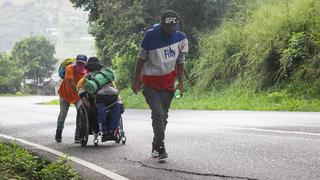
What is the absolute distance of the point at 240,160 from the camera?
22.9 ft

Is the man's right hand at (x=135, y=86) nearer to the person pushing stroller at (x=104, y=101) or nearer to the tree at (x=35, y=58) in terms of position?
the person pushing stroller at (x=104, y=101)

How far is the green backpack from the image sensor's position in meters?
9.00

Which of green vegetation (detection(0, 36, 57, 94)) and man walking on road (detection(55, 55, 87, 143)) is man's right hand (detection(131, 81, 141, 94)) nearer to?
man walking on road (detection(55, 55, 87, 143))

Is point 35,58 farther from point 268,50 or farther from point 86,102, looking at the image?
point 86,102

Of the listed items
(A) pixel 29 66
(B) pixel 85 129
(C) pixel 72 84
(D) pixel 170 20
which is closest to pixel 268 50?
(C) pixel 72 84

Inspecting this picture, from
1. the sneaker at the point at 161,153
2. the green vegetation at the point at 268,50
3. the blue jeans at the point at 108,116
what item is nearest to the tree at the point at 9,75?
the green vegetation at the point at 268,50

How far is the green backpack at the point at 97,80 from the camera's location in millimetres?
9000

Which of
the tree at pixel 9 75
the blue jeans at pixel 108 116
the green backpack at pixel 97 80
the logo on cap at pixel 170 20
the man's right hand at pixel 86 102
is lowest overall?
the tree at pixel 9 75

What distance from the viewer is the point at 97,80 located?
9.03m

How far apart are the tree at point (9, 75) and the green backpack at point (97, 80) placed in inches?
2830

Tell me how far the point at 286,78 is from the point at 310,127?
9.06m

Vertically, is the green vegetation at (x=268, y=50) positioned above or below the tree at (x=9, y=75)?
above

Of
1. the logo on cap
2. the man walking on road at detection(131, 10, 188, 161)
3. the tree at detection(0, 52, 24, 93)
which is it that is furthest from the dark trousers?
the tree at detection(0, 52, 24, 93)

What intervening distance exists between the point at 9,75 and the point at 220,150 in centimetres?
7492
